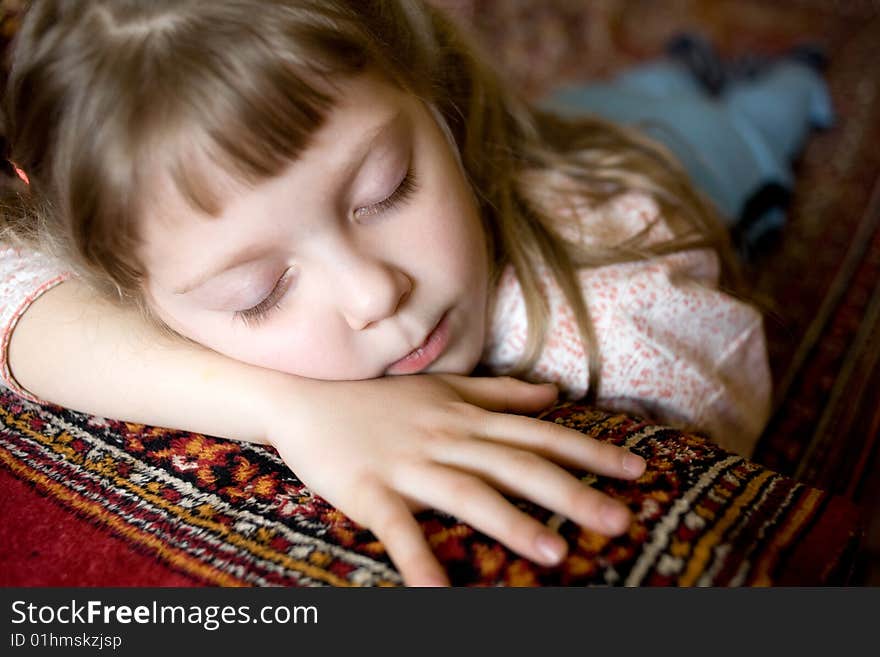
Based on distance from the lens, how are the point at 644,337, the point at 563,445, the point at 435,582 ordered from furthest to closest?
the point at 644,337 < the point at 563,445 < the point at 435,582

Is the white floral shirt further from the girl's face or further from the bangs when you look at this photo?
the bangs

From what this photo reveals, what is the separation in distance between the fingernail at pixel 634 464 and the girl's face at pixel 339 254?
0.69 feet

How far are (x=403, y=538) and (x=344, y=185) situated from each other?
0.27 m

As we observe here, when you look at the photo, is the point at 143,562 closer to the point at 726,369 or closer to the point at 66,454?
the point at 66,454

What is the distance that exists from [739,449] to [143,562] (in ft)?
2.19

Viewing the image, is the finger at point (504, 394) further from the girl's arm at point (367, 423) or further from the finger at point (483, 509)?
the finger at point (483, 509)

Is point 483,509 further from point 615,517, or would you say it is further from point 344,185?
point 344,185

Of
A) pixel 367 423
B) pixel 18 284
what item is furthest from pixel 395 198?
pixel 18 284

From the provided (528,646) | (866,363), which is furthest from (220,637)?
(866,363)

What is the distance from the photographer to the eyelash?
582 millimetres

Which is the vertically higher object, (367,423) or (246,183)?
(246,183)

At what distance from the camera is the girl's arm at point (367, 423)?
1.60 feet

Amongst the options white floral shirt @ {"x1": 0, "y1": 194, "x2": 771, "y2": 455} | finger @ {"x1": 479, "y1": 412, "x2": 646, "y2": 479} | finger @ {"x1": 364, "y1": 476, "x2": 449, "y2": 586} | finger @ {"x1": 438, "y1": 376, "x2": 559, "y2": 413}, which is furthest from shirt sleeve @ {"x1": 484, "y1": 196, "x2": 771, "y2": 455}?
finger @ {"x1": 364, "y1": 476, "x2": 449, "y2": 586}

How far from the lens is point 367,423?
1.90ft
